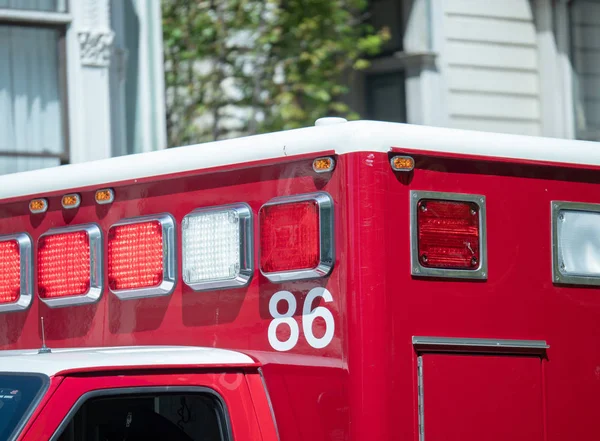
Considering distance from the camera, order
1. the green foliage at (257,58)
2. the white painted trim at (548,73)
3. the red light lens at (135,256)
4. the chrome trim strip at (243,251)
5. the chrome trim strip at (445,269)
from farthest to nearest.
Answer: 1. the white painted trim at (548,73)
2. the green foliage at (257,58)
3. the red light lens at (135,256)
4. the chrome trim strip at (243,251)
5. the chrome trim strip at (445,269)

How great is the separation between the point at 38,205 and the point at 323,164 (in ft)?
4.47

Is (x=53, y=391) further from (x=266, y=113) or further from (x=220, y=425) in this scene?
(x=266, y=113)

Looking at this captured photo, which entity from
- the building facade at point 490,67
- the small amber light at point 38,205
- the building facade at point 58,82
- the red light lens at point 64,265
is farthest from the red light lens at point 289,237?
the building facade at point 490,67

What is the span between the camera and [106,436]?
4125 mm

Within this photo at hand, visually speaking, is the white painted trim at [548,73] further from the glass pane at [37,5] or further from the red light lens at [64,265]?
the red light lens at [64,265]

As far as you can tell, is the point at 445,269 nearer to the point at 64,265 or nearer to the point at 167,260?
the point at 167,260

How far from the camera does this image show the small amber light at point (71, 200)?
4480 mm

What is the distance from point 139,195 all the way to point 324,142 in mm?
854

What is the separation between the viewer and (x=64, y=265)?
448 cm

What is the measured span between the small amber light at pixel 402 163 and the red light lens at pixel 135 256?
95 centimetres

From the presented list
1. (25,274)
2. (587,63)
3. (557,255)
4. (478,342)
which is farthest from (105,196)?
(587,63)

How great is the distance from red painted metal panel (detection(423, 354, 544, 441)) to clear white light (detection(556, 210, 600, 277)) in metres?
0.40

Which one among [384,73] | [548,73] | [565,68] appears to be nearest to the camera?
[548,73]

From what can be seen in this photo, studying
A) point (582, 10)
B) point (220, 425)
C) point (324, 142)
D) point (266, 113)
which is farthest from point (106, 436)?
point (582, 10)
